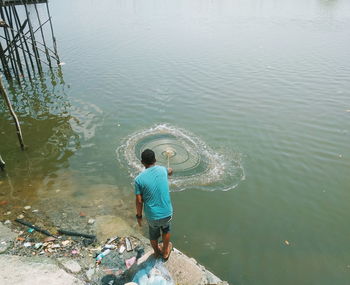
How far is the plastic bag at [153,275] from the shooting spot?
171 inches

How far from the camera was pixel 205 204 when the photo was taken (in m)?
7.16

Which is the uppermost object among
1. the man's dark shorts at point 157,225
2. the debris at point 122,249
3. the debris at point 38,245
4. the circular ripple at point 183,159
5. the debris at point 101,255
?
the man's dark shorts at point 157,225

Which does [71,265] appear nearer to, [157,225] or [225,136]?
[157,225]

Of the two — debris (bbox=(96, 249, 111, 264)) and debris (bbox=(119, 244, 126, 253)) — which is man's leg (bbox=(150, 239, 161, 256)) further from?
debris (bbox=(96, 249, 111, 264))

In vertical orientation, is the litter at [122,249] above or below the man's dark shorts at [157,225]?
below

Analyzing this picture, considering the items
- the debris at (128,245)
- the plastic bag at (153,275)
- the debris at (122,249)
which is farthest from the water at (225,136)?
the plastic bag at (153,275)

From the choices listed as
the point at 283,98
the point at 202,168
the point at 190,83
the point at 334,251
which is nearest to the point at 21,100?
the point at 190,83

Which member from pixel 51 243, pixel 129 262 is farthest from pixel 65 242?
pixel 129 262

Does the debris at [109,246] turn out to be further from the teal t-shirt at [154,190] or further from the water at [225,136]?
the teal t-shirt at [154,190]

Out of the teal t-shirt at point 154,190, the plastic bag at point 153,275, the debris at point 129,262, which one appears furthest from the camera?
the debris at point 129,262

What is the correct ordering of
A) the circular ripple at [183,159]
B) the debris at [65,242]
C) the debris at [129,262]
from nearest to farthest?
the debris at [129,262] → the debris at [65,242] → the circular ripple at [183,159]

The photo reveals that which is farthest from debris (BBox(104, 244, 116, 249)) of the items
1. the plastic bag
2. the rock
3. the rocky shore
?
the plastic bag

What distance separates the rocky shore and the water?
0.93m

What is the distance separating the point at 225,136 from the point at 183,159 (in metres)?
2.11
